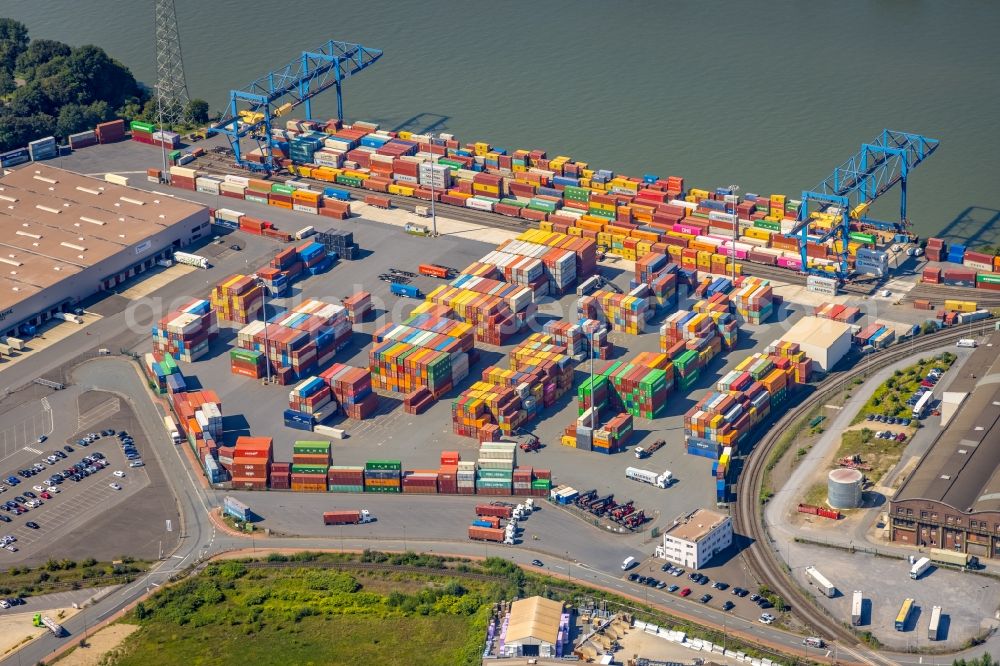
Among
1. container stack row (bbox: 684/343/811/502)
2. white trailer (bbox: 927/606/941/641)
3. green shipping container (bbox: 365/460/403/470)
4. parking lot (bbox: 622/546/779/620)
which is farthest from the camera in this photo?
container stack row (bbox: 684/343/811/502)

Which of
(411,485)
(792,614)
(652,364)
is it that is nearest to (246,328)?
(411,485)

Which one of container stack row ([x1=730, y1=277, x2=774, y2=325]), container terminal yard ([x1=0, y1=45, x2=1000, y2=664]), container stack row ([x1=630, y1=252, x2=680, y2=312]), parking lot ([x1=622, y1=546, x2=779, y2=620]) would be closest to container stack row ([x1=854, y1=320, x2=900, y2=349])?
container terminal yard ([x1=0, y1=45, x2=1000, y2=664])

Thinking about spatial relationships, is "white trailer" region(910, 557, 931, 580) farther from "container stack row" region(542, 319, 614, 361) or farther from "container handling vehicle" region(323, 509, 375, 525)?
"container handling vehicle" region(323, 509, 375, 525)

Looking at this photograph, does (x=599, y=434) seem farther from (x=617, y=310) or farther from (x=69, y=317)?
(x=69, y=317)

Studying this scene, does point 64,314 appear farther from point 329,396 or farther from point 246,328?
point 329,396

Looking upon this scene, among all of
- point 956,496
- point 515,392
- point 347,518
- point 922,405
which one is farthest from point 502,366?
point 956,496

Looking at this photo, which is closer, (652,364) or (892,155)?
(652,364)

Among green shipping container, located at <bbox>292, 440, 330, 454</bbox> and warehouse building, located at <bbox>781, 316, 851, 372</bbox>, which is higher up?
warehouse building, located at <bbox>781, 316, 851, 372</bbox>
